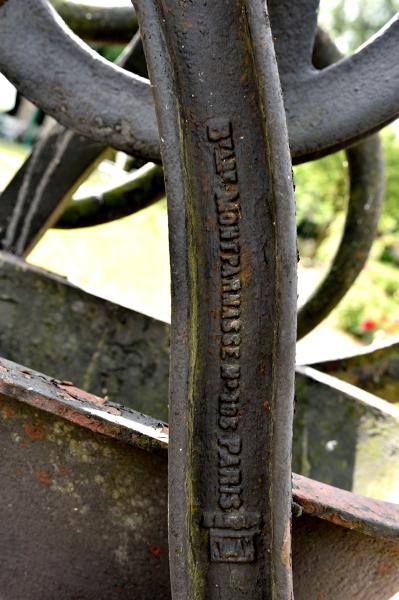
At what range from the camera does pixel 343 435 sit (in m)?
3.01

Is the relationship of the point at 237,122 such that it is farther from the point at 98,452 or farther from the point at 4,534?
the point at 4,534

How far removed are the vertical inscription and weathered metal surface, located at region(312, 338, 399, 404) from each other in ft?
6.32

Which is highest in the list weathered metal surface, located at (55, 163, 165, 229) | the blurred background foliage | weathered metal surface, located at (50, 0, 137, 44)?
the blurred background foliage

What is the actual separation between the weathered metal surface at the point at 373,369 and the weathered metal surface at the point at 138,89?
1.34 m

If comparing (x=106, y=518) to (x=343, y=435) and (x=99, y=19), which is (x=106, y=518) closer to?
(x=343, y=435)

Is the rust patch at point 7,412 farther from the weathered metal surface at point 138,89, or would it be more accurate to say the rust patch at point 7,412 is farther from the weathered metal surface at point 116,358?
the weathered metal surface at point 116,358

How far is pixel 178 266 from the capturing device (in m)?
1.41

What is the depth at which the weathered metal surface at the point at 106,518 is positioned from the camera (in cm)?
161

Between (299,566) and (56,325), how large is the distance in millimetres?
1674

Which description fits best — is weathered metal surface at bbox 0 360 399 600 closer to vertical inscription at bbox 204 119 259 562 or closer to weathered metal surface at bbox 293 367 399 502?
vertical inscription at bbox 204 119 259 562

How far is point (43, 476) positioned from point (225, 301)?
1.65 feet

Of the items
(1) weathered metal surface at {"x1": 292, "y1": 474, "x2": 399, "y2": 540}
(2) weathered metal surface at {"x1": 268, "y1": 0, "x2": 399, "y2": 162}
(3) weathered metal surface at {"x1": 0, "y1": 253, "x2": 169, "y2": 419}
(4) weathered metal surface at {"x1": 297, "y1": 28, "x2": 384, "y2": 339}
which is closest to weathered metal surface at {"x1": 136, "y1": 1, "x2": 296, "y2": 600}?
(1) weathered metal surface at {"x1": 292, "y1": 474, "x2": 399, "y2": 540}

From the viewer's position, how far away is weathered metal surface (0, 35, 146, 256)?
3.22m

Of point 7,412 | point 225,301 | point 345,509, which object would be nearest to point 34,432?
point 7,412
